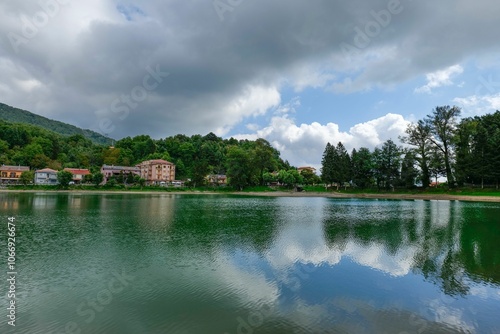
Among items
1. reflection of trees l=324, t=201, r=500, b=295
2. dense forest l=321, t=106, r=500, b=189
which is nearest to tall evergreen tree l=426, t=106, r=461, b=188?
dense forest l=321, t=106, r=500, b=189

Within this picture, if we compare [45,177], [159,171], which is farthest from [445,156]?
[45,177]

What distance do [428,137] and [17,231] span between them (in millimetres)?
65224

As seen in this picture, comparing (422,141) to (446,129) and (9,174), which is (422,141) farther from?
(9,174)

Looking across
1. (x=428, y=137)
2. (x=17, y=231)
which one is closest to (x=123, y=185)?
(x=17, y=231)

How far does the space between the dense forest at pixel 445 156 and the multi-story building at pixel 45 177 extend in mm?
91589

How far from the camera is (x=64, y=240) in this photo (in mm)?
15883

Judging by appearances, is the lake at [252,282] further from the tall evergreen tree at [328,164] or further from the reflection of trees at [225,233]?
the tall evergreen tree at [328,164]

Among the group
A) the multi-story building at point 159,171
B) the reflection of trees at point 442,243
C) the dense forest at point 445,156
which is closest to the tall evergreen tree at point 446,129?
the dense forest at point 445,156

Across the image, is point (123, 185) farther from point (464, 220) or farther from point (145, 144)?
point (464, 220)

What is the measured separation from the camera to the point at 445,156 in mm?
58000

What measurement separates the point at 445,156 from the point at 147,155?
11307cm

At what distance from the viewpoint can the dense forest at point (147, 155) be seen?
88.4 meters
